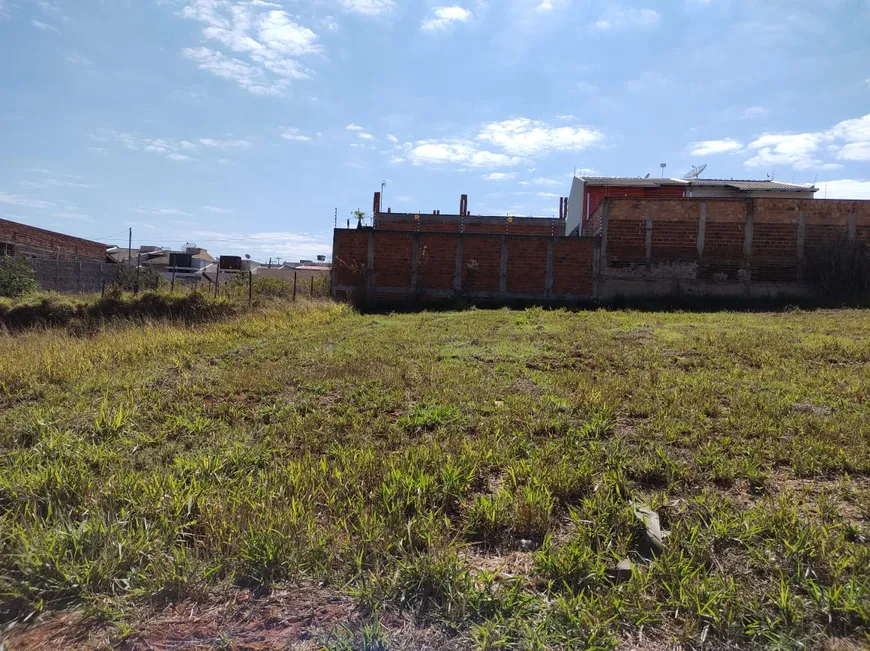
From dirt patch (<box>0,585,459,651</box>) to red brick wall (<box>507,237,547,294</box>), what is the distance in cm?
1614

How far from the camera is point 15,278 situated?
648 inches

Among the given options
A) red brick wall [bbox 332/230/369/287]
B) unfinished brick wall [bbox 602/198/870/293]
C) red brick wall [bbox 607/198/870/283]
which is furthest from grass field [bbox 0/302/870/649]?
red brick wall [bbox 332/230/369/287]

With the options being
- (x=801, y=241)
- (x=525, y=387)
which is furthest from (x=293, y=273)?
(x=525, y=387)

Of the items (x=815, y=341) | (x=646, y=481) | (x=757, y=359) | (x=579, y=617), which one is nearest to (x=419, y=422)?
(x=646, y=481)

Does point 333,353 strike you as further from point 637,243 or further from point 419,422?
point 637,243

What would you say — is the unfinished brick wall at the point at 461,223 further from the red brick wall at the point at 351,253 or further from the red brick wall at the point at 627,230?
the red brick wall at the point at 627,230

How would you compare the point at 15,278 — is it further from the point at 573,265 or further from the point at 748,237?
the point at 748,237

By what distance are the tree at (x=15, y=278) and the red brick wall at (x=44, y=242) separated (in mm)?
10031

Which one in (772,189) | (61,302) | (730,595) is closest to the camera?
(730,595)

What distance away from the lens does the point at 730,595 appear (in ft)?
6.54

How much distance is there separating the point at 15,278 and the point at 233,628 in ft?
63.8

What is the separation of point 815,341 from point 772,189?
20.3m

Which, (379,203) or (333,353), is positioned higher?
(379,203)

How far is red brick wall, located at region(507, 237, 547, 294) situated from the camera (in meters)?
17.5
